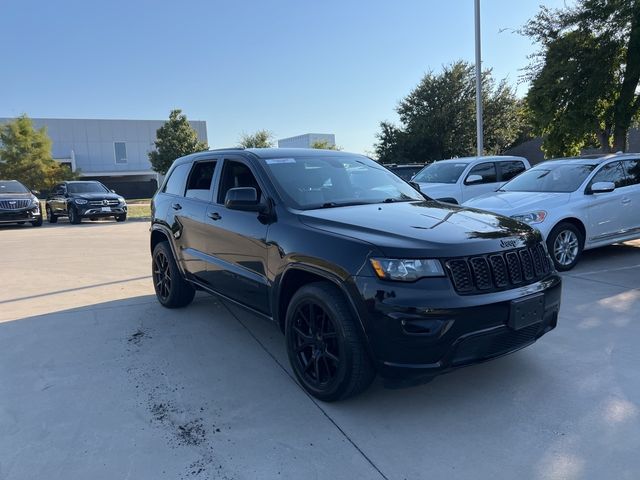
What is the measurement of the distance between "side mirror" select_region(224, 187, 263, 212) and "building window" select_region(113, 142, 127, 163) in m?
52.5

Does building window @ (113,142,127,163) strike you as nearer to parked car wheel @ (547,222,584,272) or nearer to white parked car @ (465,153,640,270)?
white parked car @ (465,153,640,270)

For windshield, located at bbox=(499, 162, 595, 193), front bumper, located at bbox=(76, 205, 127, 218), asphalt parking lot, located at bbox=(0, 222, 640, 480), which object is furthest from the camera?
front bumper, located at bbox=(76, 205, 127, 218)

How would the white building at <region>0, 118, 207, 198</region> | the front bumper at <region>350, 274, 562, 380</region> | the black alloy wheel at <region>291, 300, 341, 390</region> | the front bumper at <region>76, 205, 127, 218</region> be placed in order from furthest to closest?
the white building at <region>0, 118, 207, 198</region> → the front bumper at <region>76, 205, 127, 218</region> → the black alloy wheel at <region>291, 300, 341, 390</region> → the front bumper at <region>350, 274, 562, 380</region>

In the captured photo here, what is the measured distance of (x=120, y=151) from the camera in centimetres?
5184

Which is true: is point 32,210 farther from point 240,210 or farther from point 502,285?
point 502,285

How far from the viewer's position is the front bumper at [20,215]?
1723 cm

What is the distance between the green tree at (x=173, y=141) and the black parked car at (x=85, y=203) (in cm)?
1850

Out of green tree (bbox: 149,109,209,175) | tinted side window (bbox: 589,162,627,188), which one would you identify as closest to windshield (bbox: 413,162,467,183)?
tinted side window (bbox: 589,162,627,188)

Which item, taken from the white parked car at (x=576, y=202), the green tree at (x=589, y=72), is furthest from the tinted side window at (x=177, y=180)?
Answer: the green tree at (x=589, y=72)

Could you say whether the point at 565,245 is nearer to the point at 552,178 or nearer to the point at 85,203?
the point at 552,178

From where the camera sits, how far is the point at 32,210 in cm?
1788

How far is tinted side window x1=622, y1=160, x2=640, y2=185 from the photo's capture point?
810 centimetres

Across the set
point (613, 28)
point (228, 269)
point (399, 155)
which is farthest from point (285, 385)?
point (399, 155)

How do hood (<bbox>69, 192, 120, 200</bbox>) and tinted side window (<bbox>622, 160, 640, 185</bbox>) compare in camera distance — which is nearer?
tinted side window (<bbox>622, 160, 640, 185</bbox>)
